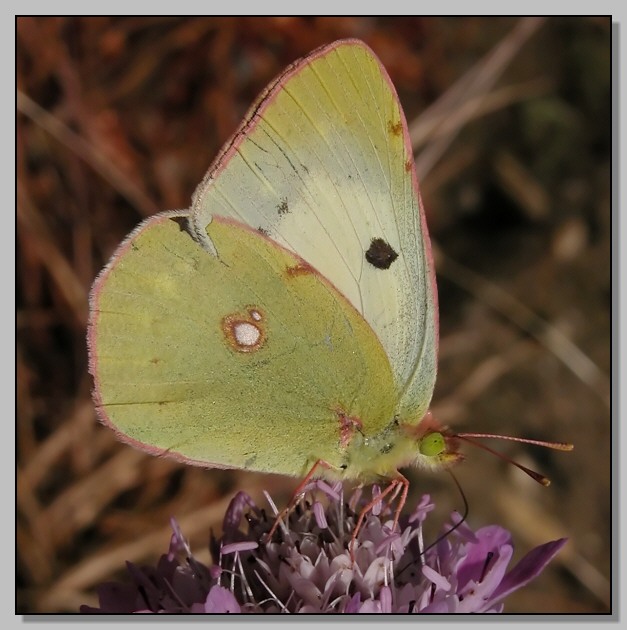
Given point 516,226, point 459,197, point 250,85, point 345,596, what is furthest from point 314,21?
point 345,596

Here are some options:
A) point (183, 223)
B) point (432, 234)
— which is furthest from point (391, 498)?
point (432, 234)

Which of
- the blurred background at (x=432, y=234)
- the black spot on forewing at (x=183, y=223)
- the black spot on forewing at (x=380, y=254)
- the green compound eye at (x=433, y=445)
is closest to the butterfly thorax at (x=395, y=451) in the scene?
the green compound eye at (x=433, y=445)

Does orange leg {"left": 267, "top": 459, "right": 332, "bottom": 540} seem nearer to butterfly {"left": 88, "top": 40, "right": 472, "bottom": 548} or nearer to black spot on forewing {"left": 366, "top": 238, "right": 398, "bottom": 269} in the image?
butterfly {"left": 88, "top": 40, "right": 472, "bottom": 548}

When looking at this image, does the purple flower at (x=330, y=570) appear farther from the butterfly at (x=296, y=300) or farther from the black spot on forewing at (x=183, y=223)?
the black spot on forewing at (x=183, y=223)

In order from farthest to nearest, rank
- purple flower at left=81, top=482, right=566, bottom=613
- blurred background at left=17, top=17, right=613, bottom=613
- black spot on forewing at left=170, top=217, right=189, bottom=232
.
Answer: blurred background at left=17, top=17, right=613, bottom=613, black spot on forewing at left=170, top=217, right=189, bottom=232, purple flower at left=81, top=482, right=566, bottom=613

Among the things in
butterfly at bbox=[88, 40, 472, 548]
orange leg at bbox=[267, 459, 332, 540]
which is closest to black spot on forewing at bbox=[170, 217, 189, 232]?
butterfly at bbox=[88, 40, 472, 548]

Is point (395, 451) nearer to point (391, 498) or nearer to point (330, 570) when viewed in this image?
point (391, 498)
